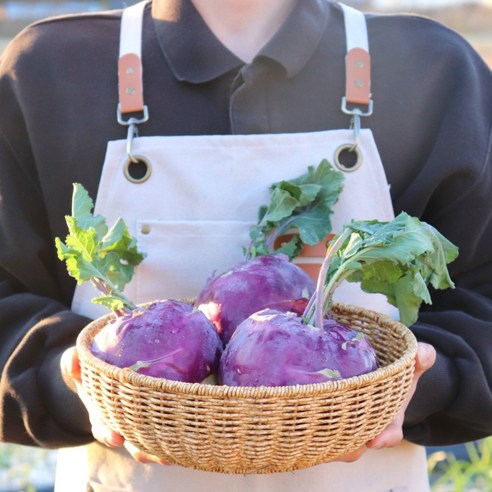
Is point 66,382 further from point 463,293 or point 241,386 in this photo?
point 463,293

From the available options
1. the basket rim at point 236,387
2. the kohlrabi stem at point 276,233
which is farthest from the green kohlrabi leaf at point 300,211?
the basket rim at point 236,387

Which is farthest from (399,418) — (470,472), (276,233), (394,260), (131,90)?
(470,472)

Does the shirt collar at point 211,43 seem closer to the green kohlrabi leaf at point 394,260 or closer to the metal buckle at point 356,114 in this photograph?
the metal buckle at point 356,114

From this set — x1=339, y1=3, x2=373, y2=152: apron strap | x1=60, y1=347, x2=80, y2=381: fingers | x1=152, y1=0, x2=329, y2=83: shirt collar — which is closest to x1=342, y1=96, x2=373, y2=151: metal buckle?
x1=339, y1=3, x2=373, y2=152: apron strap

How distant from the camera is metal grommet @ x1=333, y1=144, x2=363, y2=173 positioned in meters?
1.54

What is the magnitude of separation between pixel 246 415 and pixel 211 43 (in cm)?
78

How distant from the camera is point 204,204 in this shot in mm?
1541

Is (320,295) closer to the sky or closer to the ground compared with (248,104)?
closer to the ground

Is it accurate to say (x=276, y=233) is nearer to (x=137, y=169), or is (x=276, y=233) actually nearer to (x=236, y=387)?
(x=137, y=169)

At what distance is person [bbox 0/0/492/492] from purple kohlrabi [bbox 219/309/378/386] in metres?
0.38

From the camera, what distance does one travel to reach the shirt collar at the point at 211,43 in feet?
5.14

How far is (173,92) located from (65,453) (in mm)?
700

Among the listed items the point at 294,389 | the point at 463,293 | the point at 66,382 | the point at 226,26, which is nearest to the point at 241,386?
the point at 294,389

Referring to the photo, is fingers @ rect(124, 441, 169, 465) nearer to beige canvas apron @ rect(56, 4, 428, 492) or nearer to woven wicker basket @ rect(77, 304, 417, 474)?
woven wicker basket @ rect(77, 304, 417, 474)
